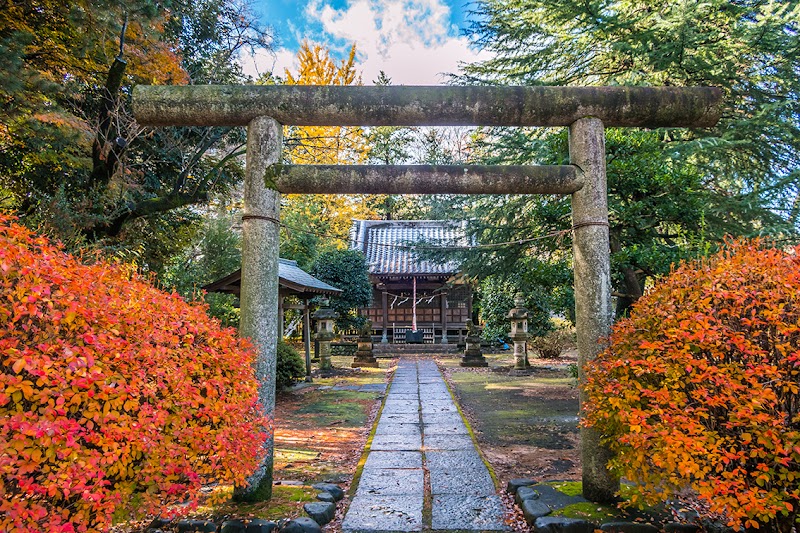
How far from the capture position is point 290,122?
3977mm

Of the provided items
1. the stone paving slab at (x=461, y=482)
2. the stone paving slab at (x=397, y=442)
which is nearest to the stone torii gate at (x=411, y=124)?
the stone paving slab at (x=461, y=482)

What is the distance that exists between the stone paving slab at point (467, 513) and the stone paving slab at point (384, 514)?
0.16m

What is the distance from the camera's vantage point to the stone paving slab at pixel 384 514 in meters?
3.37

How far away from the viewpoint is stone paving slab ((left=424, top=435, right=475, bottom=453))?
18.0ft

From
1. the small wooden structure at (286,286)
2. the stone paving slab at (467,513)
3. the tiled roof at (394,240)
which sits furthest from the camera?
the tiled roof at (394,240)

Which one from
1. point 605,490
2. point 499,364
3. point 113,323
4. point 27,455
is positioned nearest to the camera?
point 27,455

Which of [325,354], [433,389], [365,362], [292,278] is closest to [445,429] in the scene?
[433,389]

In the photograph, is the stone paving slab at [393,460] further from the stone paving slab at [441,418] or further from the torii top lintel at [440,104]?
the torii top lintel at [440,104]

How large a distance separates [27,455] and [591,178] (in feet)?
13.5

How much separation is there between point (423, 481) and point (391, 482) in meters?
0.32

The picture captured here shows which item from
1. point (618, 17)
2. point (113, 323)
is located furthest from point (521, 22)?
point (113, 323)

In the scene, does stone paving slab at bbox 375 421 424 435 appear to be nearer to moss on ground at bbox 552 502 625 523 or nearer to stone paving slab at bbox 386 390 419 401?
stone paving slab at bbox 386 390 419 401

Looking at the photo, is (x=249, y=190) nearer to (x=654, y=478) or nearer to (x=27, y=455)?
(x=27, y=455)

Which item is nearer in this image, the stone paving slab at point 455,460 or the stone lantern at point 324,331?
the stone paving slab at point 455,460
